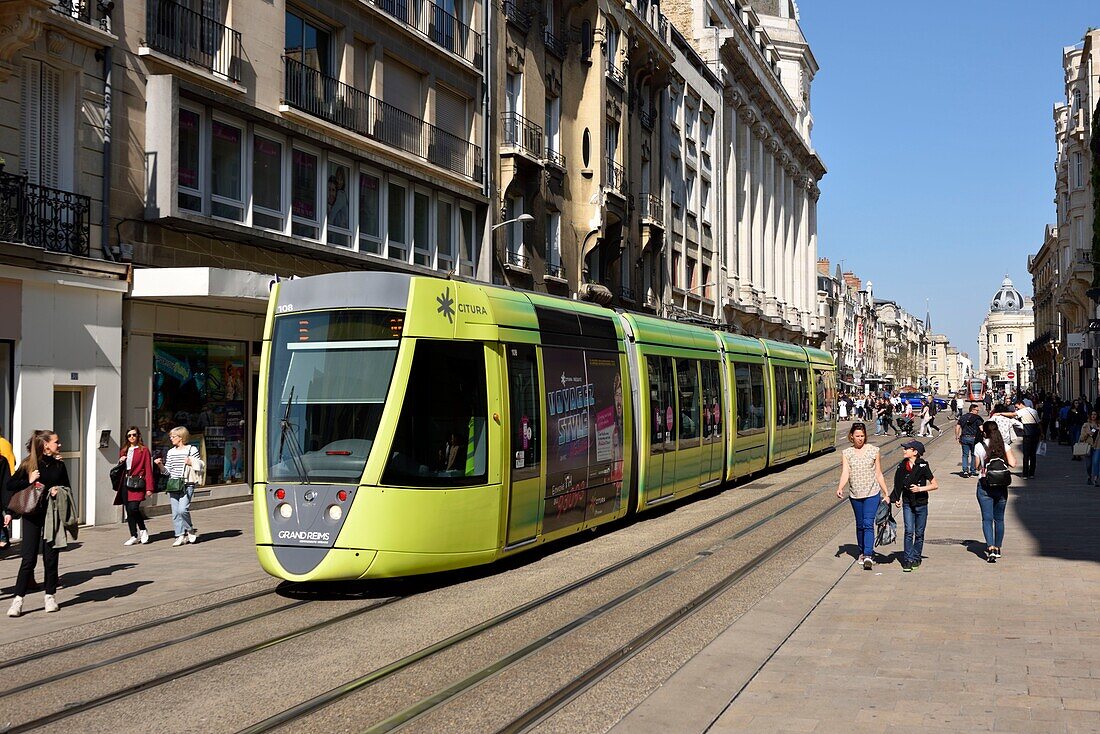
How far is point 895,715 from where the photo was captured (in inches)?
274

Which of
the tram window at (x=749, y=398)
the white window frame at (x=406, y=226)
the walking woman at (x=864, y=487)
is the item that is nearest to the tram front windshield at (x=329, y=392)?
the walking woman at (x=864, y=487)

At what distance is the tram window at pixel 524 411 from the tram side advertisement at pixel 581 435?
0.36m

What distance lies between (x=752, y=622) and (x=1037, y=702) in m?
3.02

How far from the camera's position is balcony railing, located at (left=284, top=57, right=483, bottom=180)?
78.0 feet

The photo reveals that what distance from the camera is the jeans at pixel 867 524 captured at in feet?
42.7

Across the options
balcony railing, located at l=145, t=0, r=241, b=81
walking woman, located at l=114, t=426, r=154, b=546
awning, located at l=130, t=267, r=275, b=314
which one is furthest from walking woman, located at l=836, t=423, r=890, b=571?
balcony railing, located at l=145, t=0, r=241, b=81

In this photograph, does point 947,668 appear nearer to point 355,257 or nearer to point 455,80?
point 355,257

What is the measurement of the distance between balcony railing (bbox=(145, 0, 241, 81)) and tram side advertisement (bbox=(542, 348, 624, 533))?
32.2 feet

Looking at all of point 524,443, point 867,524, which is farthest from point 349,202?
point 867,524

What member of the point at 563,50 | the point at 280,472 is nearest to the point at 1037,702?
the point at 280,472

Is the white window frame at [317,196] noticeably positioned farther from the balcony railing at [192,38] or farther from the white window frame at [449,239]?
→ the white window frame at [449,239]

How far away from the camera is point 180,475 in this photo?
52.9 feet

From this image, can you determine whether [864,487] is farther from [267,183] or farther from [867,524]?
[267,183]

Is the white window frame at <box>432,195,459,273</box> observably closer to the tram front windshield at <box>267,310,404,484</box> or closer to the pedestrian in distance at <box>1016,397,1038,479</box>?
the pedestrian in distance at <box>1016,397,1038,479</box>
